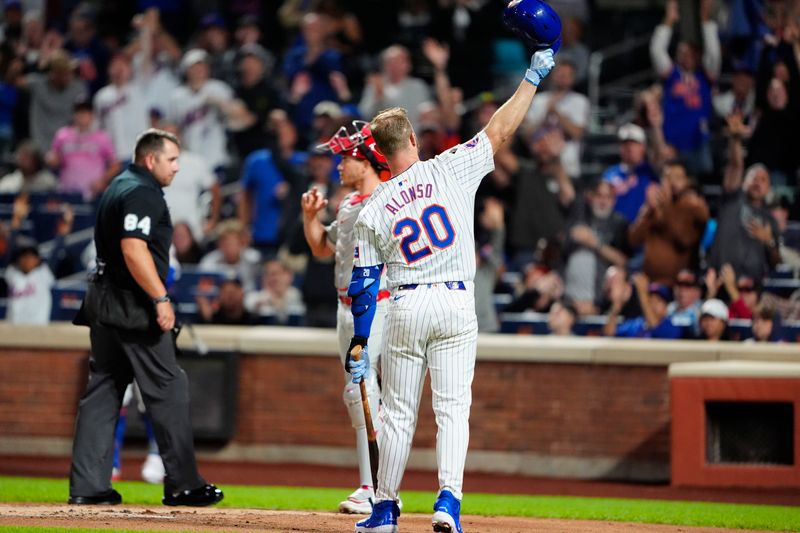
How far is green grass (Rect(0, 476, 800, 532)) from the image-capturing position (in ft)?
27.1

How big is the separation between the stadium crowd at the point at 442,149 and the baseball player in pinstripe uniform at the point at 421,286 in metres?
4.87

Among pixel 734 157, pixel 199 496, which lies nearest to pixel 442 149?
pixel 734 157

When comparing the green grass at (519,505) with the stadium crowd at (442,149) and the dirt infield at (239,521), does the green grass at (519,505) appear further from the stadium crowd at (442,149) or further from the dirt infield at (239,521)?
the stadium crowd at (442,149)

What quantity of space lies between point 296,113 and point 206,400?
175 inches

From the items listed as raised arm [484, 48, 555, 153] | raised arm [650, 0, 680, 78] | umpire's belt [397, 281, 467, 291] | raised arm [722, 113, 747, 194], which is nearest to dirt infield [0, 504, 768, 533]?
umpire's belt [397, 281, 467, 291]

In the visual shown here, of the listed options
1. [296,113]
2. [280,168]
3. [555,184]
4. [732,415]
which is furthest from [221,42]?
[732,415]

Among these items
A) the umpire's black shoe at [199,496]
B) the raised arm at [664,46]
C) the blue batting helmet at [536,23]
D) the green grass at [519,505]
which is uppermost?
the raised arm at [664,46]

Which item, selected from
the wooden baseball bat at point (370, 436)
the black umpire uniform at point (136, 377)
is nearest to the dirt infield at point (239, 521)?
the black umpire uniform at point (136, 377)

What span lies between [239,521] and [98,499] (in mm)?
1182

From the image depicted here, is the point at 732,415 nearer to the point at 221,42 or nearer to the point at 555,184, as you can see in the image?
the point at 555,184

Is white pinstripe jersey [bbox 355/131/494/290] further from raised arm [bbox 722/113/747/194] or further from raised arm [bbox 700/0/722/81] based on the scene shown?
raised arm [bbox 700/0/722/81]

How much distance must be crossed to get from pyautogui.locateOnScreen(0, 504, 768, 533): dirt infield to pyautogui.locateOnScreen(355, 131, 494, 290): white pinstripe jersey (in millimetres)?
1491

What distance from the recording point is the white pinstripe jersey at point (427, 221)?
6.27m

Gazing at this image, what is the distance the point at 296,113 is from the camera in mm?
15523
